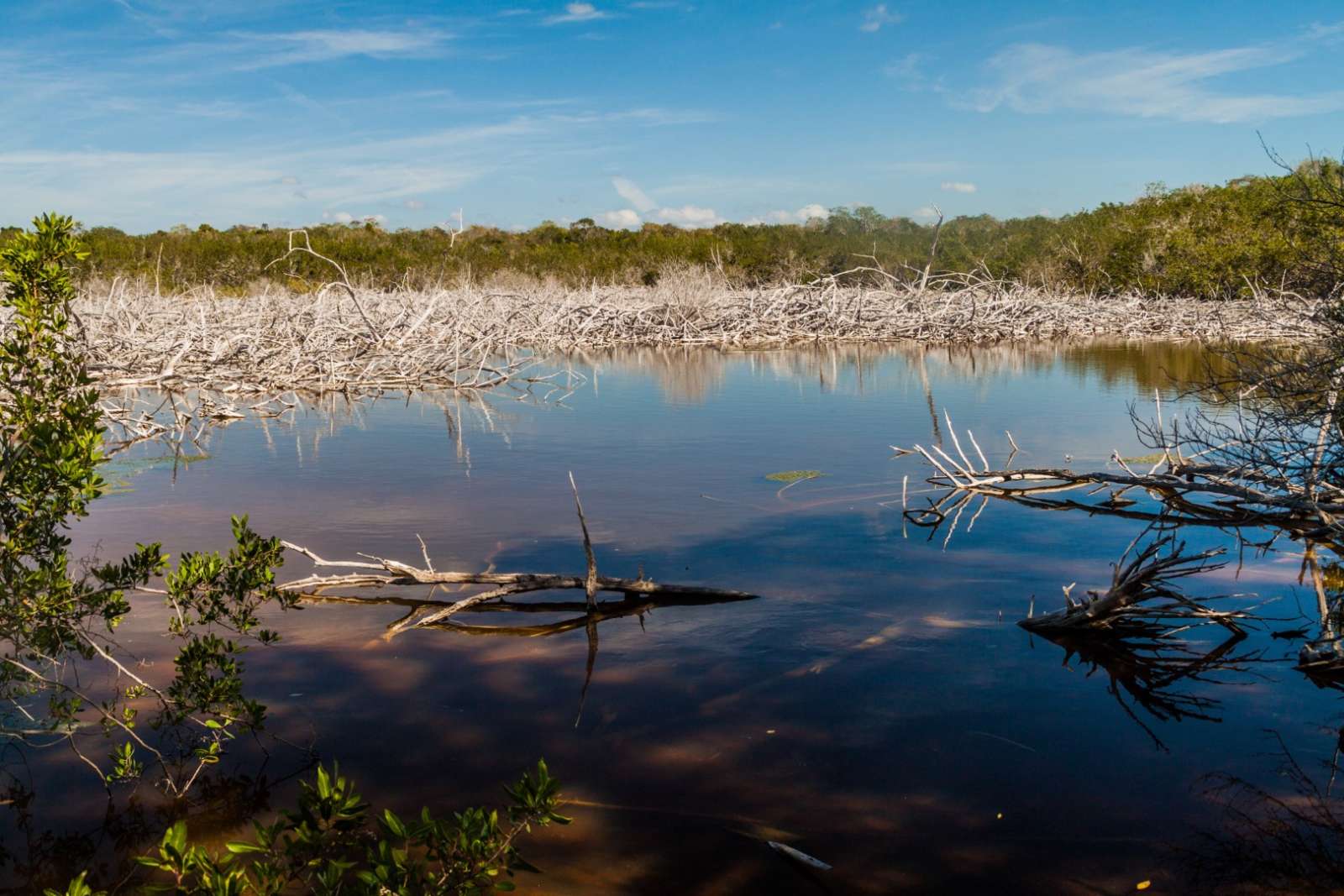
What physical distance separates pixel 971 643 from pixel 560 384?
577 inches

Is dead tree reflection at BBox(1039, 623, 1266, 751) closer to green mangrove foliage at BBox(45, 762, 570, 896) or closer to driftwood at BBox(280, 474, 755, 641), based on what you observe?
driftwood at BBox(280, 474, 755, 641)

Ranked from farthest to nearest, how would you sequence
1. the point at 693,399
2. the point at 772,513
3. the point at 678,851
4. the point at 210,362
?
the point at 693,399 → the point at 210,362 → the point at 772,513 → the point at 678,851

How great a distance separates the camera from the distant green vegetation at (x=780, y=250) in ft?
118

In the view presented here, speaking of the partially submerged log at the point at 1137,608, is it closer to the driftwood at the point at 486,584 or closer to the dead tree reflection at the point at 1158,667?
the dead tree reflection at the point at 1158,667

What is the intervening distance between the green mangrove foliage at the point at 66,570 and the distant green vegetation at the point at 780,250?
79.9 feet

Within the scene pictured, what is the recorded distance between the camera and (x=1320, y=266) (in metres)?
7.20

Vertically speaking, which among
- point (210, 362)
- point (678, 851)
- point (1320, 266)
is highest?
point (1320, 266)

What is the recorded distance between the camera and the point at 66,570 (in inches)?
171

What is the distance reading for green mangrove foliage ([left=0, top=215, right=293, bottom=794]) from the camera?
4.07m

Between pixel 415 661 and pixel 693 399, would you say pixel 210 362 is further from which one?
pixel 415 661

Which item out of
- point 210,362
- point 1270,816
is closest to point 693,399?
point 210,362

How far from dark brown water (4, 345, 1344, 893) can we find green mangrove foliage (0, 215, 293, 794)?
26 cm

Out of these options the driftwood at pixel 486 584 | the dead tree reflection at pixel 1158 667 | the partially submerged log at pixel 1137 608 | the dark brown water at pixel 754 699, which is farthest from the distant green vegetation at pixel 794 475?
the dead tree reflection at pixel 1158 667

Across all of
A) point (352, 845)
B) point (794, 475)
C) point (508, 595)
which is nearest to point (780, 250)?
point (794, 475)
